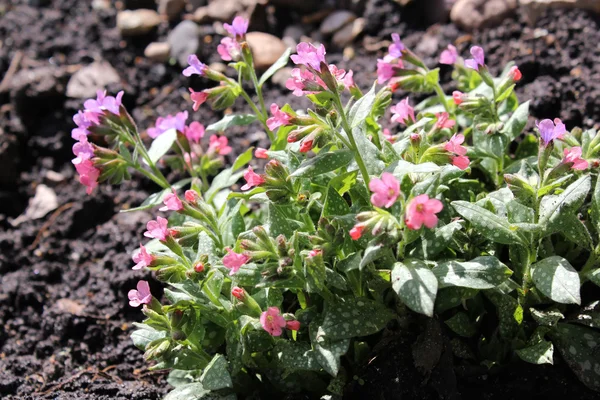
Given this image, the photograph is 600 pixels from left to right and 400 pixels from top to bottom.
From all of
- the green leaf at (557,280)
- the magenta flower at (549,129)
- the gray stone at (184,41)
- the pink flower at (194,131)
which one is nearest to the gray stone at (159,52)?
the gray stone at (184,41)

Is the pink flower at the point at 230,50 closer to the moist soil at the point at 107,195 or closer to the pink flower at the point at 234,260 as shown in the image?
the pink flower at the point at 234,260

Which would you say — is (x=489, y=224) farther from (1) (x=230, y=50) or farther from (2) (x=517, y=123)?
(1) (x=230, y=50)

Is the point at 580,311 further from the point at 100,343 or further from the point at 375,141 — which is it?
the point at 100,343

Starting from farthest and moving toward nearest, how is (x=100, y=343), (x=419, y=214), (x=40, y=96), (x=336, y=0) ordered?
(x=336, y=0) → (x=40, y=96) → (x=100, y=343) → (x=419, y=214)

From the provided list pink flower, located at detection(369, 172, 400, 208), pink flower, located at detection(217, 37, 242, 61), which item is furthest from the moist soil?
pink flower, located at detection(217, 37, 242, 61)

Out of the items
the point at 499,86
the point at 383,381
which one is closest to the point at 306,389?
the point at 383,381

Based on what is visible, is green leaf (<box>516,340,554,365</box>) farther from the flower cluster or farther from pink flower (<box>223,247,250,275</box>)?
pink flower (<box>223,247,250,275</box>)

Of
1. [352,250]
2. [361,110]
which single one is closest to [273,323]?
[352,250]
